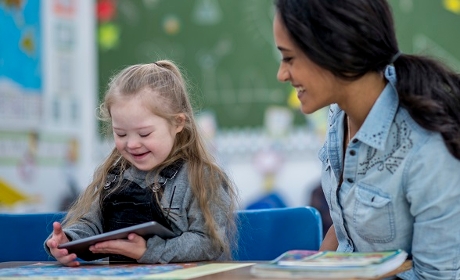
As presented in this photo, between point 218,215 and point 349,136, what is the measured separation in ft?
0.96

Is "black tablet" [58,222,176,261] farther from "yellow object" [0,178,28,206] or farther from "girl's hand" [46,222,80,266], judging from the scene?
"yellow object" [0,178,28,206]

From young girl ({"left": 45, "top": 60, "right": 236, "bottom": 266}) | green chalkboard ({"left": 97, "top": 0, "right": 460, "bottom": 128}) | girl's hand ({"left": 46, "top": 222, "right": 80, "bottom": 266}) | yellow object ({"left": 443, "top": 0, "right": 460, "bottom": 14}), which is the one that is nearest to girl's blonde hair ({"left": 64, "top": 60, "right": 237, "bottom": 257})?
young girl ({"left": 45, "top": 60, "right": 236, "bottom": 266})

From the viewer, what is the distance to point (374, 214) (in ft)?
4.71

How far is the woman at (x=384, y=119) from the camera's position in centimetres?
139

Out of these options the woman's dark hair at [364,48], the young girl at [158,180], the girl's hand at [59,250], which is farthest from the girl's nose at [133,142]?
the woman's dark hair at [364,48]

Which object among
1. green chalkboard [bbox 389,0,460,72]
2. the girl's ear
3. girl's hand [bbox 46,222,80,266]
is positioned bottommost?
girl's hand [bbox 46,222,80,266]

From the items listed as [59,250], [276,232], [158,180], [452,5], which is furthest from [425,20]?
[59,250]

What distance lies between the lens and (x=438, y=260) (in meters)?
1.39

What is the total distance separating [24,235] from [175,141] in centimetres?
48

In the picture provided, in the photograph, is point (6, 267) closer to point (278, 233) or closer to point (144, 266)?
point (144, 266)

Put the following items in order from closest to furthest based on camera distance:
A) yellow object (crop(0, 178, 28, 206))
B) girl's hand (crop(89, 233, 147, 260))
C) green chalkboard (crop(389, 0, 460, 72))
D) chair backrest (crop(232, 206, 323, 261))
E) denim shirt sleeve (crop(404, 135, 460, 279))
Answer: denim shirt sleeve (crop(404, 135, 460, 279)) < girl's hand (crop(89, 233, 147, 260)) < chair backrest (crop(232, 206, 323, 261)) < yellow object (crop(0, 178, 28, 206)) < green chalkboard (crop(389, 0, 460, 72))

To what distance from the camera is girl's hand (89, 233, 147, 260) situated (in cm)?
150

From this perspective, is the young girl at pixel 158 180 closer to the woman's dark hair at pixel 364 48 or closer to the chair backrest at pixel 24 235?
the chair backrest at pixel 24 235

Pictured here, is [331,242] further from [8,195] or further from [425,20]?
[425,20]
